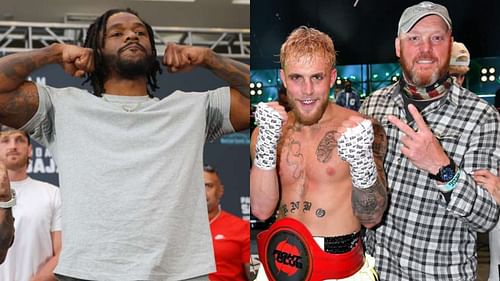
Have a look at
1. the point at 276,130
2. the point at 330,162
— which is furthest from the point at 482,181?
the point at 276,130

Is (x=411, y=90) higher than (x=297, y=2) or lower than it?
lower

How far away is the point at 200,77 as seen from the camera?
2.67m

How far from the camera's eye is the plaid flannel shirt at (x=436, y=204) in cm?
249

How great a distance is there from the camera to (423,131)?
94.9 inches

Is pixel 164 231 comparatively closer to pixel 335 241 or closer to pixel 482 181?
pixel 335 241

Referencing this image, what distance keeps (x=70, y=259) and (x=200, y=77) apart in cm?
87

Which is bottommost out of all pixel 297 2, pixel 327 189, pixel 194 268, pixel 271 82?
pixel 194 268

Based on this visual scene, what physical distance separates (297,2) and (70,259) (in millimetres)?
1352

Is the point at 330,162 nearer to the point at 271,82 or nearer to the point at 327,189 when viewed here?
the point at 327,189

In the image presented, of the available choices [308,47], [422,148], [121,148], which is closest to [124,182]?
[121,148]

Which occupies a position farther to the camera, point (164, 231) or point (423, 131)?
point (164, 231)

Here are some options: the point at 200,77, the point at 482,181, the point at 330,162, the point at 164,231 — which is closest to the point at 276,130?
the point at 330,162

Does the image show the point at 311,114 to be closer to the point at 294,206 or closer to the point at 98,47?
the point at 294,206

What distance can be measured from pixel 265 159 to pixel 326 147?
0.80 ft
